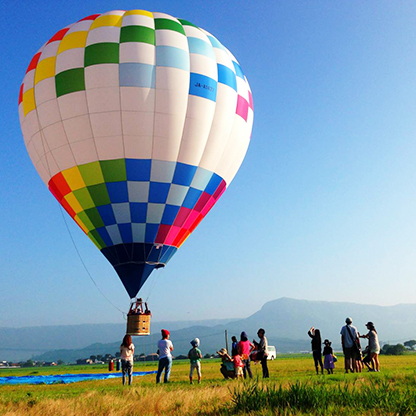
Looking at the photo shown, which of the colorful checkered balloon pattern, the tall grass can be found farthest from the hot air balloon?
the tall grass

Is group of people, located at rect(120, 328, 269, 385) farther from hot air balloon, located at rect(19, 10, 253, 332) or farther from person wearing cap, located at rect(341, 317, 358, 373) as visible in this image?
hot air balloon, located at rect(19, 10, 253, 332)

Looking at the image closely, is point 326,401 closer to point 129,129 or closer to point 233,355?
point 233,355

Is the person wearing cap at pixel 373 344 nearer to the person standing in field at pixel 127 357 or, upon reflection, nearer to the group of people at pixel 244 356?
the group of people at pixel 244 356

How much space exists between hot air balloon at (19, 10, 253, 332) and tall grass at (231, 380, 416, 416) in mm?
14891

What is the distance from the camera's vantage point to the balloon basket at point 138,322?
Answer: 20.2 metres

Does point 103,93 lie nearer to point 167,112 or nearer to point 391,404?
point 167,112

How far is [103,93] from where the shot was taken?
827 inches

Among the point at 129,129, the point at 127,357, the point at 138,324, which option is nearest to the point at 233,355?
the point at 127,357

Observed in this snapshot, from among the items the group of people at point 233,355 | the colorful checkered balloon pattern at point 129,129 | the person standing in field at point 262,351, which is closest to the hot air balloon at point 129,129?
the colorful checkered balloon pattern at point 129,129

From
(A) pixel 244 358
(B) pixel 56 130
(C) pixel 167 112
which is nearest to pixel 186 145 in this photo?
(C) pixel 167 112

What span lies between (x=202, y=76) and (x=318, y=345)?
14144 mm

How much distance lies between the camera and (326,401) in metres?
7.24

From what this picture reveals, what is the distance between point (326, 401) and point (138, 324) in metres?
14.2

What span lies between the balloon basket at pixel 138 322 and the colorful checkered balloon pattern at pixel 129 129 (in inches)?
49.6
